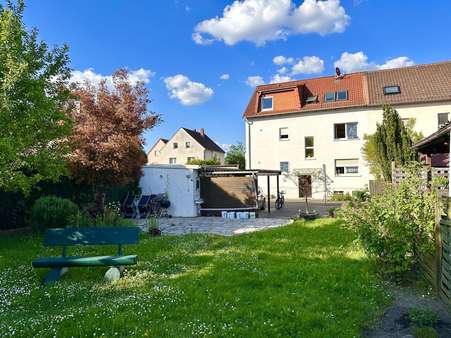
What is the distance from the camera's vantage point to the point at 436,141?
38.6 feet

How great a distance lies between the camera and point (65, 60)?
23.6 ft

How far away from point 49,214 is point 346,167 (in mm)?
22259

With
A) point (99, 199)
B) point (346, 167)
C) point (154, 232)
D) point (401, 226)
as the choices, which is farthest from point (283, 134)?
point (401, 226)

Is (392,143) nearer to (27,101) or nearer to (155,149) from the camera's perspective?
(27,101)

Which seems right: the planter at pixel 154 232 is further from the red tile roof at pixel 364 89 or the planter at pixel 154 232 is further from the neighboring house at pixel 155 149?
the neighboring house at pixel 155 149

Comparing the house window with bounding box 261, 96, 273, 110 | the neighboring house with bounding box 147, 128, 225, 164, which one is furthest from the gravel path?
the neighboring house with bounding box 147, 128, 225, 164

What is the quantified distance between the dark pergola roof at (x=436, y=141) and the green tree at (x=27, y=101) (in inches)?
374

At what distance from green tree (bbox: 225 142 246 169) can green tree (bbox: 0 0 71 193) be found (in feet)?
133

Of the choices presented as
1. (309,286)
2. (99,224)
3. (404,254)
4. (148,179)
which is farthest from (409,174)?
(148,179)

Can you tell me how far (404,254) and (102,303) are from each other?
4.73 m

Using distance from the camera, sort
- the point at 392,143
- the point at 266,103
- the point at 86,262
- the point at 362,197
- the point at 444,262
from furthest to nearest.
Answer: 1. the point at 266,103
2. the point at 392,143
3. the point at 362,197
4. the point at 86,262
5. the point at 444,262

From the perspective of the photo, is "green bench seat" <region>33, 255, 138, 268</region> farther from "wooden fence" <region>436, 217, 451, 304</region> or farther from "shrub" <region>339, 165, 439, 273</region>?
"wooden fence" <region>436, 217, 451, 304</region>

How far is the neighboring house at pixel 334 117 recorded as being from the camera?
2492 centimetres

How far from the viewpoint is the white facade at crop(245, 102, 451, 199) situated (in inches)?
983
